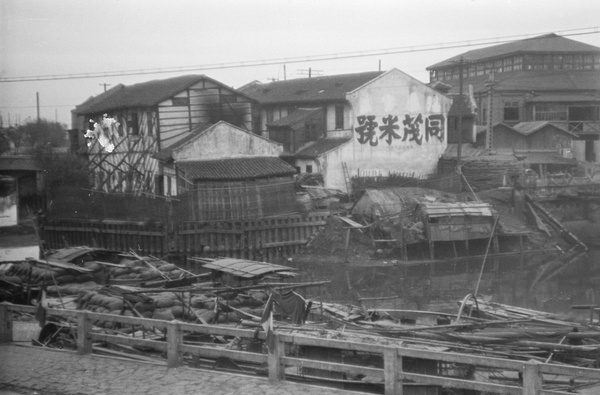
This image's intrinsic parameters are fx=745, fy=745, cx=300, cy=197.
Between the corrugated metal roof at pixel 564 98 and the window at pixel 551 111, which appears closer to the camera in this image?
the corrugated metal roof at pixel 564 98

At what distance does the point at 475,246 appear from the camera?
37219 mm

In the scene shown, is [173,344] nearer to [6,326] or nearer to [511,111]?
[6,326]

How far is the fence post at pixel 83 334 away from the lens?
12.9 metres

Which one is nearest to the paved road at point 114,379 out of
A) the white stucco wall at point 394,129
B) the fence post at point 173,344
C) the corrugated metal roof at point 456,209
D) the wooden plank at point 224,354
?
the fence post at point 173,344

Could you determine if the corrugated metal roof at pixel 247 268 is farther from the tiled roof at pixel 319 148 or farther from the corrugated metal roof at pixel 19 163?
the tiled roof at pixel 319 148

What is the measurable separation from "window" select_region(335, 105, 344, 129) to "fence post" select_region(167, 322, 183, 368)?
3650 centimetres

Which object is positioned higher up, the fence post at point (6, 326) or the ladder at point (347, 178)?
the ladder at point (347, 178)

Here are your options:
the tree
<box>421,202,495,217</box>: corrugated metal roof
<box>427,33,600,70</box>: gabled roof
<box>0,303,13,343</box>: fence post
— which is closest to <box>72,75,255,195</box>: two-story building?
the tree

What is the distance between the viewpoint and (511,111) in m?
56.9

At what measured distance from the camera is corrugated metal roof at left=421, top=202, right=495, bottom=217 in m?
35.6

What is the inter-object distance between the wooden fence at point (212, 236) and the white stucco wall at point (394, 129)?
30.7ft

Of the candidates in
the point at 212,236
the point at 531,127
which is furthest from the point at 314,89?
the point at 212,236

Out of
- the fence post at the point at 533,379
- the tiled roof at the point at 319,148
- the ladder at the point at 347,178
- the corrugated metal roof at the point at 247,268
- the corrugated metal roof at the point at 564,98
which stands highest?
the corrugated metal roof at the point at 564,98

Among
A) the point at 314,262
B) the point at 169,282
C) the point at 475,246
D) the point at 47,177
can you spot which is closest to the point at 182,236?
the point at 314,262
